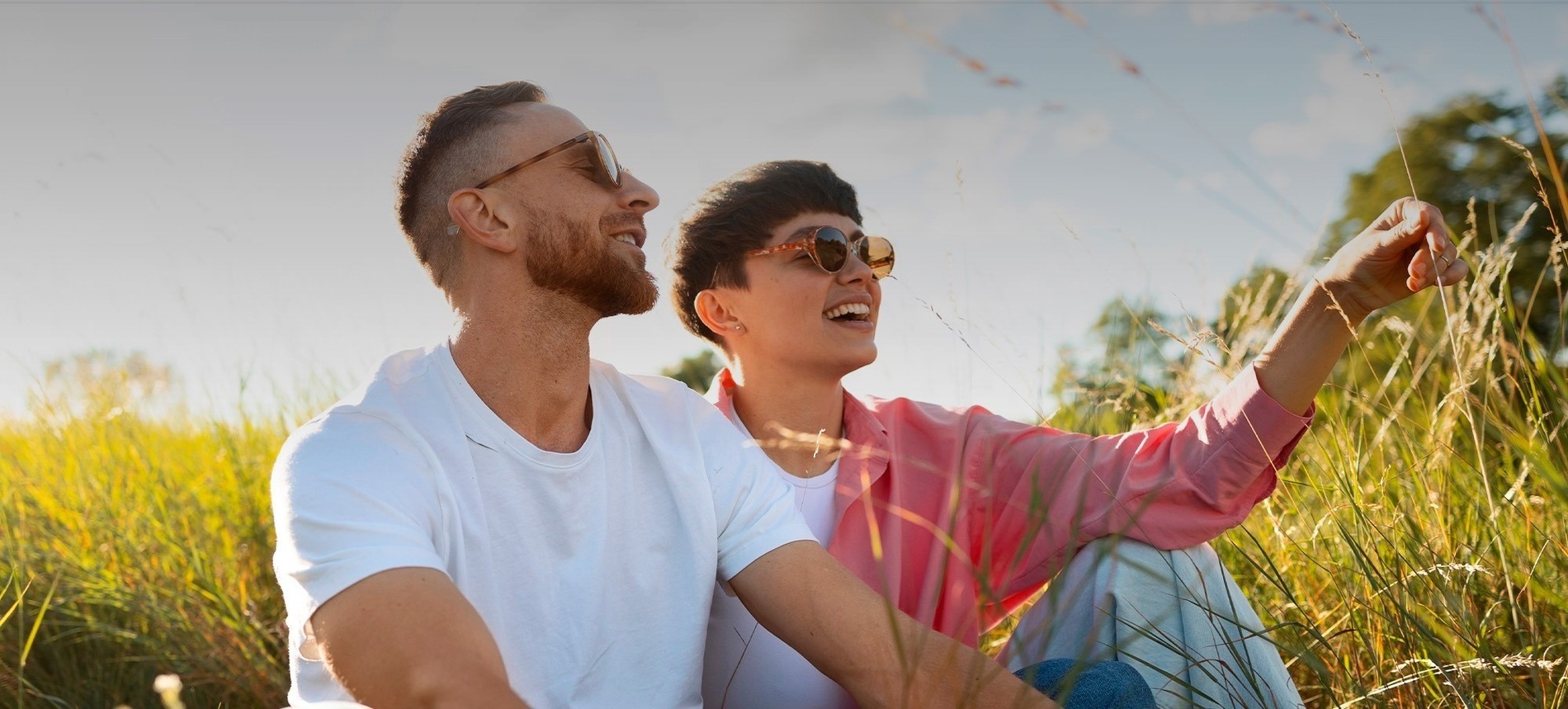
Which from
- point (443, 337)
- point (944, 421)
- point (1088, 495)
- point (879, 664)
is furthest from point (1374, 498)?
point (443, 337)

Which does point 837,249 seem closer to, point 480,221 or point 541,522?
point 480,221

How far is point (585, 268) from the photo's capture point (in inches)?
95.1

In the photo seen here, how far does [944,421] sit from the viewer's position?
3041 millimetres

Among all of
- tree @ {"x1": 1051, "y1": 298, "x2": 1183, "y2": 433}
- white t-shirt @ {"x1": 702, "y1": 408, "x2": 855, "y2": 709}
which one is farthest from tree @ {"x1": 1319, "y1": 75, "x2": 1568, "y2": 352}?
white t-shirt @ {"x1": 702, "y1": 408, "x2": 855, "y2": 709}

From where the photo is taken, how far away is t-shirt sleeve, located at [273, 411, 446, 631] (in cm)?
167

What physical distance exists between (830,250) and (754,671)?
129 centimetres

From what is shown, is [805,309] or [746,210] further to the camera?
[746,210]

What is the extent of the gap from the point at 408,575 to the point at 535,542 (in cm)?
44

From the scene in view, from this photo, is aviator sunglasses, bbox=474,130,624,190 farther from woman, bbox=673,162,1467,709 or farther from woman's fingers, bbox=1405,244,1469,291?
woman's fingers, bbox=1405,244,1469,291

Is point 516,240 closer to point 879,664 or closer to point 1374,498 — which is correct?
point 879,664

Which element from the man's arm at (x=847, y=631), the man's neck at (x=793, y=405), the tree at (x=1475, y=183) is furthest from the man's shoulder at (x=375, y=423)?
the tree at (x=1475, y=183)

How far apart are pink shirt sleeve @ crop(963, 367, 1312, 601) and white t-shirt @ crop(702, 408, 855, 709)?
0.49 metres

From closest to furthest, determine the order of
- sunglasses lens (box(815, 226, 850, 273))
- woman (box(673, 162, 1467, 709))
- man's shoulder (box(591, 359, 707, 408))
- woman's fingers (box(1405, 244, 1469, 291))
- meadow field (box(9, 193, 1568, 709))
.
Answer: meadow field (box(9, 193, 1568, 709))
woman's fingers (box(1405, 244, 1469, 291))
woman (box(673, 162, 1467, 709))
man's shoulder (box(591, 359, 707, 408))
sunglasses lens (box(815, 226, 850, 273))

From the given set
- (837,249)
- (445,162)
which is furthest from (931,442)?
(445,162)
